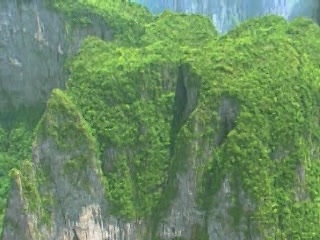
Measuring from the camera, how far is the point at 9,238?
669 inches

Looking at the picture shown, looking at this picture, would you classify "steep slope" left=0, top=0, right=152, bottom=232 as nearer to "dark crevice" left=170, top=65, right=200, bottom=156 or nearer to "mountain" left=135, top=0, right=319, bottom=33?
"dark crevice" left=170, top=65, right=200, bottom=156

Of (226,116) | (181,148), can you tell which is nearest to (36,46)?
(181,148)

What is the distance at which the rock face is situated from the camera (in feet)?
Result: 74.8

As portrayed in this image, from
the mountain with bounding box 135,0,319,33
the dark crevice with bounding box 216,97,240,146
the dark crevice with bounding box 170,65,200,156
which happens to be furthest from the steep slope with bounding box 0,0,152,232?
the dark crevice with bounding box 216,97,240,146

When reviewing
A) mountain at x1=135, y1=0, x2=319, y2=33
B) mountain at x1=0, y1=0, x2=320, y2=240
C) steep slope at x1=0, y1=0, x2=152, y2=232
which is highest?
mountain at x1=135, y1=0, x2=319, y2=33

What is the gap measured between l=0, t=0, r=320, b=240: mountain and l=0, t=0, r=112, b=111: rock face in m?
3.56

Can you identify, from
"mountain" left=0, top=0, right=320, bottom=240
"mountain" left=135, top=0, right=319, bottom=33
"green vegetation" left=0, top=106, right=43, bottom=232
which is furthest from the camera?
"mountain" left=135, top=0, right=319, bottom=33

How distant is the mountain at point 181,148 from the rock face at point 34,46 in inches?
140

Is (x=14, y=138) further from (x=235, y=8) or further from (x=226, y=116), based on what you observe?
(x=235, y=8)

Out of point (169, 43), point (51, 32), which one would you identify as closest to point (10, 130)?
point (51, 32)

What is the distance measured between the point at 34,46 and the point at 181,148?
822cm


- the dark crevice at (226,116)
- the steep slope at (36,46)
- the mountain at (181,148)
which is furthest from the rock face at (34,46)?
the dark crevice at (226,116)

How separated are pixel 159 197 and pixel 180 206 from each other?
3.32ft

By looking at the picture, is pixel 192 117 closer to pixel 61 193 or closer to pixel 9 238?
pixel 61 193
